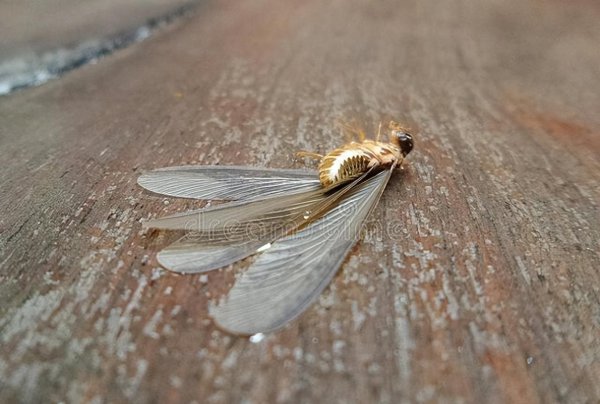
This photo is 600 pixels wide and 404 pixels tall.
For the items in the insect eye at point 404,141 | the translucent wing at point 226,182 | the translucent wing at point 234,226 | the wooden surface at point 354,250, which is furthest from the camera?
the insect eye at point 404,141

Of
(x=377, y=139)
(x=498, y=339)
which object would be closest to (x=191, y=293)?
(x=498, y=339)

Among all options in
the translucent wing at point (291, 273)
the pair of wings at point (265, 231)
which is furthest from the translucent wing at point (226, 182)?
the translucent wing at point (291, 273)

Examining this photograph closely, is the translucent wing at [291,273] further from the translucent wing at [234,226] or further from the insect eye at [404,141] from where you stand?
the insect eye at [404,141]

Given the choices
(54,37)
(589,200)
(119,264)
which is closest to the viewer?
(119,264)

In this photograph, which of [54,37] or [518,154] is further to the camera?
[54,37]

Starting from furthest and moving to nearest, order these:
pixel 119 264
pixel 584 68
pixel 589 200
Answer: pixel 584 68 → pixel 589 200 → pixel 119 264

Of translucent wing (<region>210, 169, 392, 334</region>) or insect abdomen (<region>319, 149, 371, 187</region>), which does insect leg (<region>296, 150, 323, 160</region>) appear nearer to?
insect abdomen (<region>319, 149, 371, 187</region>)

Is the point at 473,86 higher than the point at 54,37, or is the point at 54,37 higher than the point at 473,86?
the point at 54,37

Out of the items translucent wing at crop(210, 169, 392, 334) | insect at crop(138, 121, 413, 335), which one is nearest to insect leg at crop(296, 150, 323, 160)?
insect at crop(138, 121, 413, 335)

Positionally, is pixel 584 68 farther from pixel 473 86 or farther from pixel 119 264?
pixel 119 264
